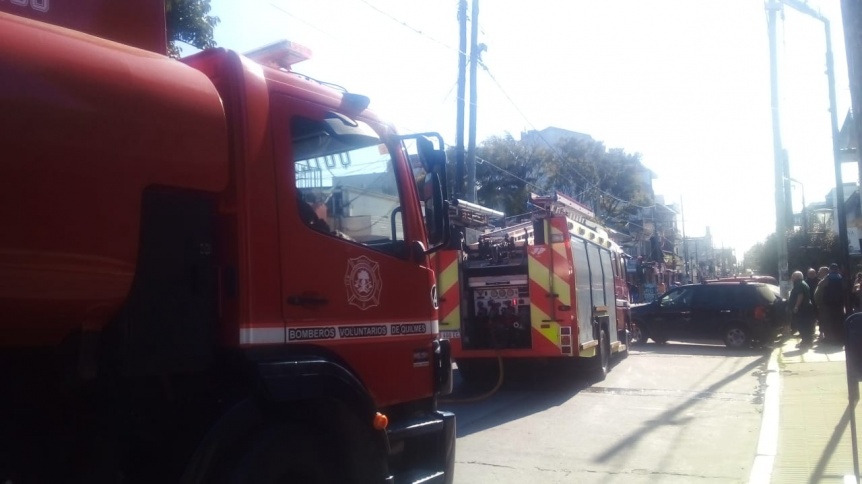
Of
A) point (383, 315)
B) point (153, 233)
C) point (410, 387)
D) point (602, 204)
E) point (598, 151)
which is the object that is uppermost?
point (598, 151)

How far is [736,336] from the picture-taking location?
18.1 m

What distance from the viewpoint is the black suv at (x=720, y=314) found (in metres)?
17.8

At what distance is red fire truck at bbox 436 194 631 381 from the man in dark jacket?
21.7ft

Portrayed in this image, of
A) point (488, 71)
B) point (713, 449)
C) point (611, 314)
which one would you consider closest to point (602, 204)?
point (488, 71)

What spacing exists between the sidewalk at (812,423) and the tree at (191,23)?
6.36 meters

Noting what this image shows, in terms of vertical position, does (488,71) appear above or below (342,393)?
above

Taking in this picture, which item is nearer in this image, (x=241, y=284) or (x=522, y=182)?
(x=241, y=284)

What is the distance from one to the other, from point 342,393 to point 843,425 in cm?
686

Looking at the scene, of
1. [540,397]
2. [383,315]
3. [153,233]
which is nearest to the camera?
[153,233]

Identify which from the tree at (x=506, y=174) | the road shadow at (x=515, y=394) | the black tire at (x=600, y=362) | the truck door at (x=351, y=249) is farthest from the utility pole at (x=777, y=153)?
the truck door at (x=351, y=249)

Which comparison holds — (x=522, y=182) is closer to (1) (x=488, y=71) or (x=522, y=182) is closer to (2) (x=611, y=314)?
(1) (x=488, y=71)

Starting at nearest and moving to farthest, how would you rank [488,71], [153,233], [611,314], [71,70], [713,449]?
[71,70]
[153,233]
[713,449]
[611,314]
[488,71]

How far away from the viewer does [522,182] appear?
3997cm

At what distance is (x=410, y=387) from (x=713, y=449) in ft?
15.0
